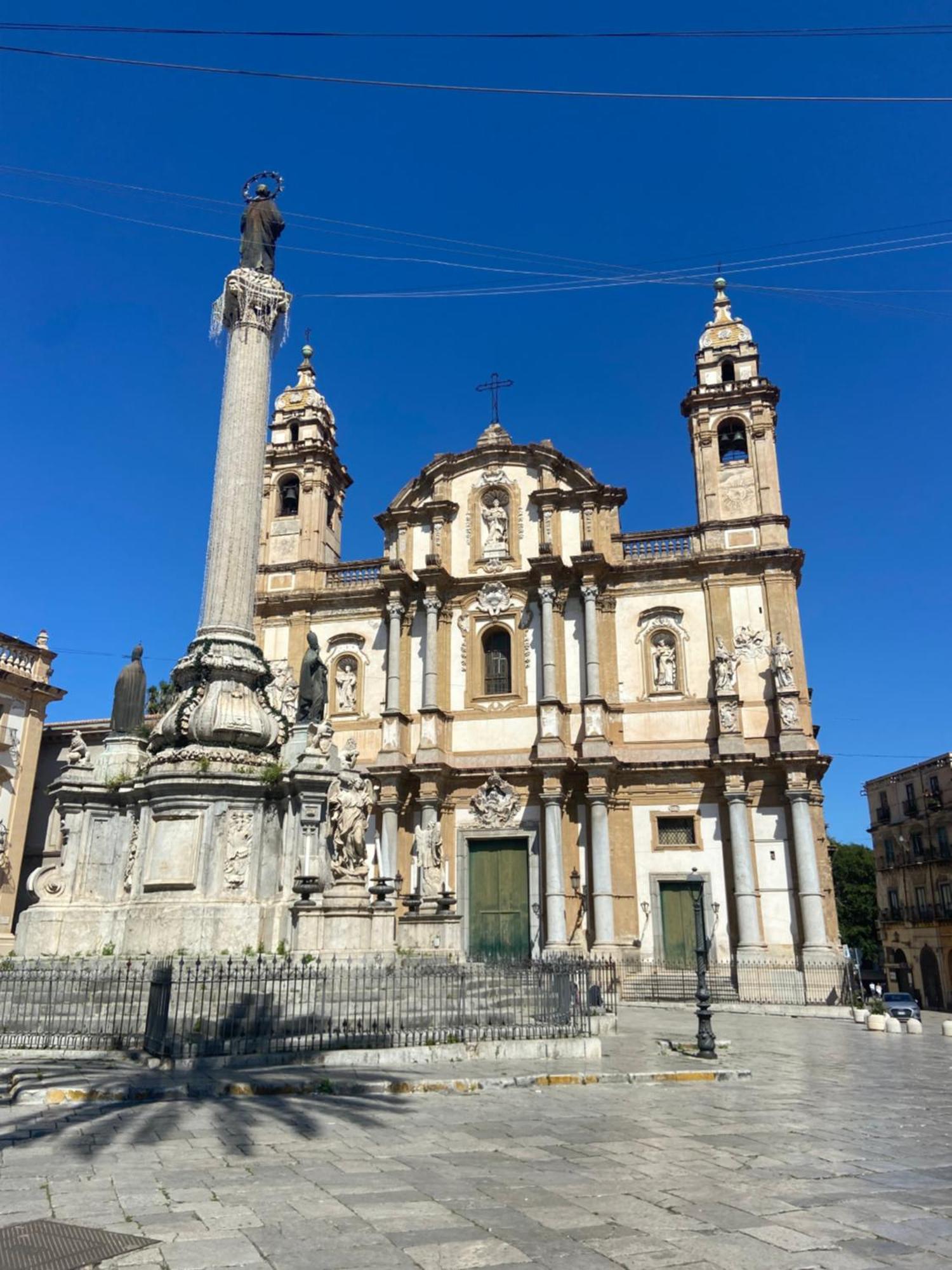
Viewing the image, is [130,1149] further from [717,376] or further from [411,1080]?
[717,376]

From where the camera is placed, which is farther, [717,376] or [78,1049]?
[717,376]

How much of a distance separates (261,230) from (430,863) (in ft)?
43.2

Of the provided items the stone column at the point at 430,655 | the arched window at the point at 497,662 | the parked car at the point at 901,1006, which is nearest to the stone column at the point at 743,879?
the parked car at the point at 901,1006

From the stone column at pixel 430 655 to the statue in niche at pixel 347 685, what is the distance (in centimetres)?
268

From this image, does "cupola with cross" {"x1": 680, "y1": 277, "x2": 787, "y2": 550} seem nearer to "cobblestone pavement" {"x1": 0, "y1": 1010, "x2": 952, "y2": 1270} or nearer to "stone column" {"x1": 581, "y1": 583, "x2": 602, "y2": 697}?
"stone column" {"x1": 581, "y1": 583, "x2": 602, "y2": 697}

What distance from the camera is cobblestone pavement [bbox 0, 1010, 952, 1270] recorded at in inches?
161

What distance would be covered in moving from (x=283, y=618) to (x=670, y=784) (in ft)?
45.2

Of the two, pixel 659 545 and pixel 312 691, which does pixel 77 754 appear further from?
pixel 659 545

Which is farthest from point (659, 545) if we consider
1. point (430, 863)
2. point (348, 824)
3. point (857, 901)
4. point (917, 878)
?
point (857, 901)

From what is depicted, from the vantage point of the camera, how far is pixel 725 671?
86.7 ft

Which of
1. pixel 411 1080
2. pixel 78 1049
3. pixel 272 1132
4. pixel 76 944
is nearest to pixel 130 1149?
pixel 272 1132

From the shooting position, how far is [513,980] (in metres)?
12.8

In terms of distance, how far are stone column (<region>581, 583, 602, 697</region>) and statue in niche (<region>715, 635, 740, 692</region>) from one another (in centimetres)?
338

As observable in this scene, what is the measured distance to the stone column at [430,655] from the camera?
93.2 ft
